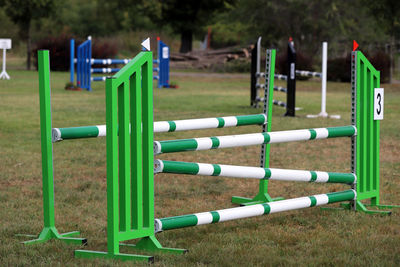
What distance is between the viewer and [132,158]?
4270mm

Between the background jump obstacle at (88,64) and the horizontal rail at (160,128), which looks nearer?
the horizontal rail at (160,128)

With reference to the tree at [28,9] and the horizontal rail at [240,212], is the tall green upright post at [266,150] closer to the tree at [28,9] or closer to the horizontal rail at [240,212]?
the horizontal rail at [240,212]

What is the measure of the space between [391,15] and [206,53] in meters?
15.3

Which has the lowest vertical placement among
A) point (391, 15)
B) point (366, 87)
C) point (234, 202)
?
point (234, 202)

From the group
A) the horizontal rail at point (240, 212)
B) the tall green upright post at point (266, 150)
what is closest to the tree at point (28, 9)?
the tall green upright post at point (266, 150)

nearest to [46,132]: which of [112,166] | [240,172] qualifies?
[112,166]

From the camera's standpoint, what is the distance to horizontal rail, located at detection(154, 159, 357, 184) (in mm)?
4457

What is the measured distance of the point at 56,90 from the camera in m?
→ 20.6

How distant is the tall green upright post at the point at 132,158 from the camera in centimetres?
409

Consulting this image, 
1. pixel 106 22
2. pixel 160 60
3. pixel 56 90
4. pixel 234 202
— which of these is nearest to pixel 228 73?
pixel 160 60

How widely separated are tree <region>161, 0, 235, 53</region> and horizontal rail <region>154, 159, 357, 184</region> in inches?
1439

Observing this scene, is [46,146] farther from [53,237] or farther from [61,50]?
[61,50]

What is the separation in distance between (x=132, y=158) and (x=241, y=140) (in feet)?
3.39

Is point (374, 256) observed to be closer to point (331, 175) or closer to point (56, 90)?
point (331, 175)
